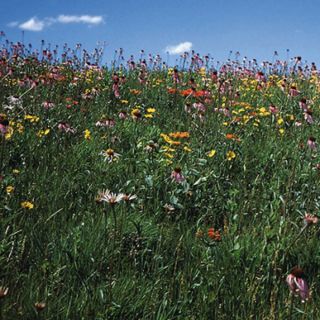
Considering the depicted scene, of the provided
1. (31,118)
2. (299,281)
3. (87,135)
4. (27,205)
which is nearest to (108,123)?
(87,135)

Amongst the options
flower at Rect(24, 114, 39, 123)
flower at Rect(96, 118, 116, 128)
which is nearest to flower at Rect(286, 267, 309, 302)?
flower at Rect(96, 118, 116, 128)

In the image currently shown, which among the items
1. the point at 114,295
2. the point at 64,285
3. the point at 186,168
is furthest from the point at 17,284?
the point at 186,168

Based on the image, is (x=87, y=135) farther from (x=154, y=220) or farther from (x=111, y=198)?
(x=111, y=198)

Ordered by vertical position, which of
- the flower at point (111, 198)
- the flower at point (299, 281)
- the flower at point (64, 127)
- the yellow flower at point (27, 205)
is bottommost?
the flower at point (299, 281)

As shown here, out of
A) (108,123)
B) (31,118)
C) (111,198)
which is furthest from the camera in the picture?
(31,118)

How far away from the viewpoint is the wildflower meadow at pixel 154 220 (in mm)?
2260

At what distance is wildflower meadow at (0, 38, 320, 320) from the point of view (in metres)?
2.26

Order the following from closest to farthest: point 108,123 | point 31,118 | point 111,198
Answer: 1. point 111,198
2. point 108,123
3. point 31,118

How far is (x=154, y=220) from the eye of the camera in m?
3.14

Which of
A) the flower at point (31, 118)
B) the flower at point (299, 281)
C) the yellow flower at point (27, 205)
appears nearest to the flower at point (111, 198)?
the yellow flower at point (27, 205)

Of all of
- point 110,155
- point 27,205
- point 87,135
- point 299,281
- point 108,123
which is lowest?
point 299,281

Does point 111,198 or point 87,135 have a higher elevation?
point 87,135

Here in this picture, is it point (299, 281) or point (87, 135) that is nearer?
point (299, 281)

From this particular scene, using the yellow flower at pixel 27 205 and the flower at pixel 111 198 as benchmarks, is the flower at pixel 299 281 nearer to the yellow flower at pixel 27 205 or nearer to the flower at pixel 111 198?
the flower at pixel 111 198
